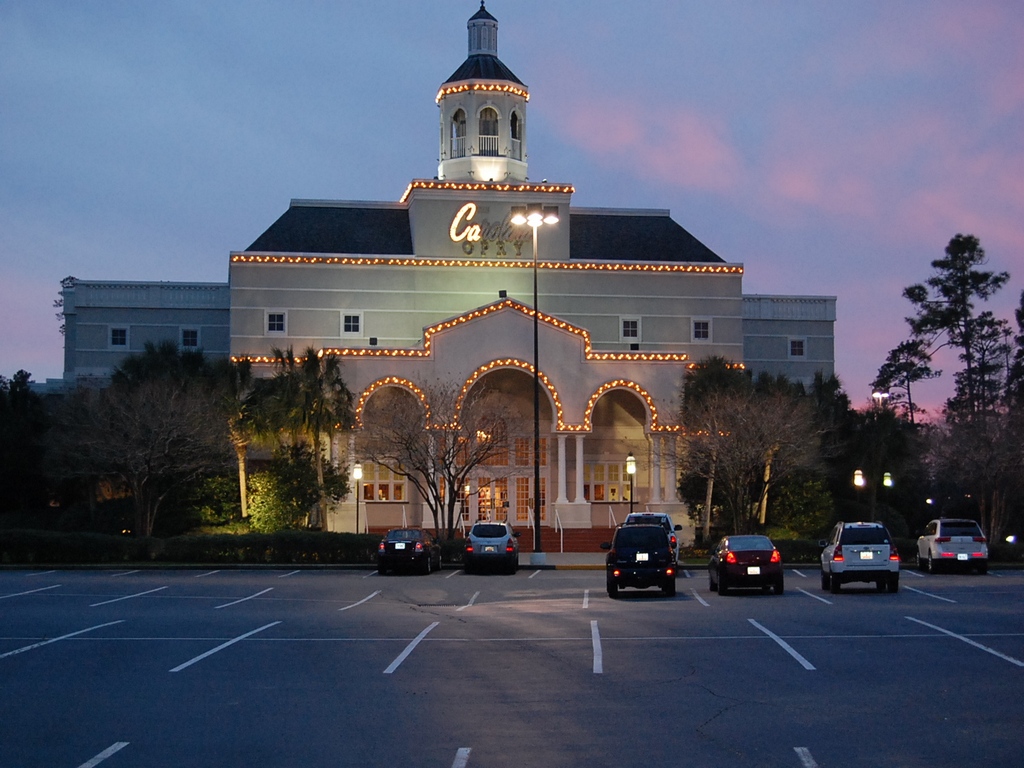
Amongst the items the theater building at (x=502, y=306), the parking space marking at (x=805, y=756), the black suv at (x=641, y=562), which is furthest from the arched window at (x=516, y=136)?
the parking space marking at (x=805, y=756)

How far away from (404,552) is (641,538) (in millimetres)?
11295

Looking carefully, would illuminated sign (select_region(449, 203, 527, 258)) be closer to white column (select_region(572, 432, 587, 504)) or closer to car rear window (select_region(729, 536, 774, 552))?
white column (select_region(572, 432, 587, 504))

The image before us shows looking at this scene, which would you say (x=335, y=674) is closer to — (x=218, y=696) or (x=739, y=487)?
(x=218, y=696)

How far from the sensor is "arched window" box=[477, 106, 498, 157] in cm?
6812

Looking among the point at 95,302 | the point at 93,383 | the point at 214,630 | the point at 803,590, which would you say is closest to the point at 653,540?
the point at 803,590

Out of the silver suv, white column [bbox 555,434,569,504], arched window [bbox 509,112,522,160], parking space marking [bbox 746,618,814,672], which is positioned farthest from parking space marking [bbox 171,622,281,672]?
arched window [bbox 509,112,522,160]

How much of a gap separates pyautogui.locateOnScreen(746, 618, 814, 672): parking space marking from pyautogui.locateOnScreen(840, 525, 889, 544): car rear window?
8780 mm

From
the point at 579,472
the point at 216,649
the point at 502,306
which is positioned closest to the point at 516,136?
the point at 502,306

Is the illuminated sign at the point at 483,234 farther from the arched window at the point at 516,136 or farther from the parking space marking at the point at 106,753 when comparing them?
the parking space marking at the point at 106,753

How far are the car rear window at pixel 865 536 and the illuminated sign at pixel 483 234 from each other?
122 ft

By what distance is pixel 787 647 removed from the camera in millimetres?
20219

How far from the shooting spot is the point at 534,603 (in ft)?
97.2

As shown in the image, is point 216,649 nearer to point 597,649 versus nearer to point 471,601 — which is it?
point 597,649

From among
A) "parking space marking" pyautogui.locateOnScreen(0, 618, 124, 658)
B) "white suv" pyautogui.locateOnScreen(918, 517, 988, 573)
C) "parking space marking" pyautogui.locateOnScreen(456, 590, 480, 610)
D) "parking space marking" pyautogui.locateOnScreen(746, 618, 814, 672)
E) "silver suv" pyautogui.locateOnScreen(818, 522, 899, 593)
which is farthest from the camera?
"white suv" pyautogui.locateOnScreen(918, 517, 988, 573)
